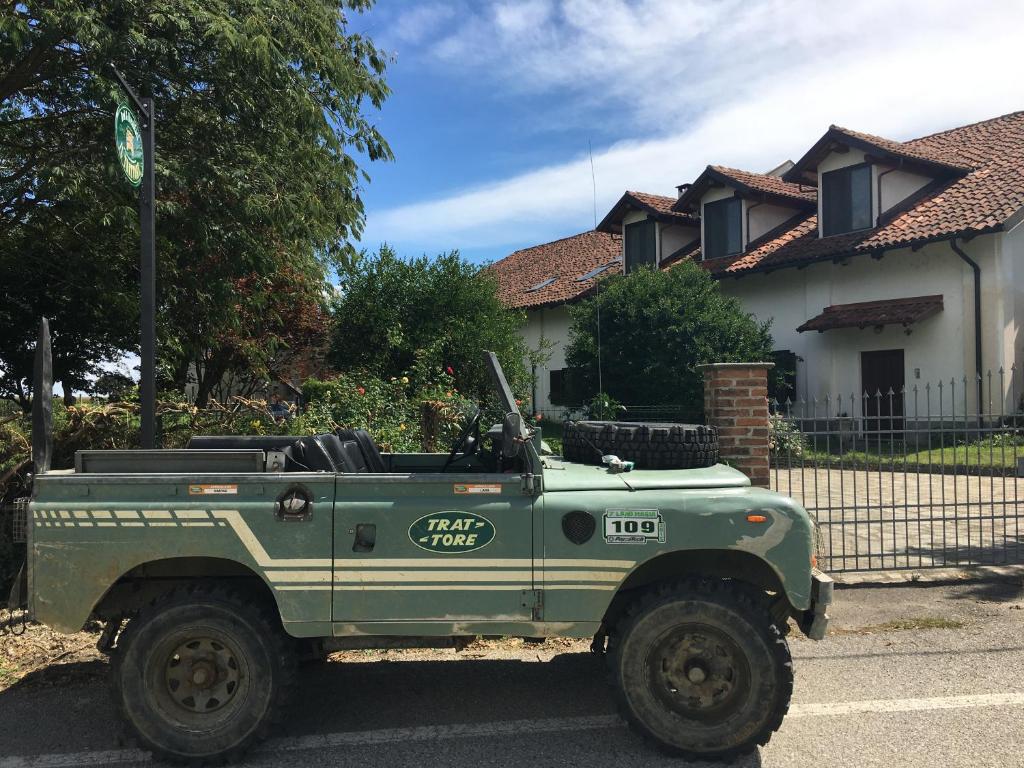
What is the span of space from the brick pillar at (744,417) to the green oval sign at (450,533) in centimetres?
305

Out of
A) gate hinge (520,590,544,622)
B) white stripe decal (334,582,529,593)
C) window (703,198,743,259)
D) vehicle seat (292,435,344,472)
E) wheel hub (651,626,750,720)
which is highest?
window (703,198,743,259)

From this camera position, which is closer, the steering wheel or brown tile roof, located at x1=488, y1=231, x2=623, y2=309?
the steering wheel

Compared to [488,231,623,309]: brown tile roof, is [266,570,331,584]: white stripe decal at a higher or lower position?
lower

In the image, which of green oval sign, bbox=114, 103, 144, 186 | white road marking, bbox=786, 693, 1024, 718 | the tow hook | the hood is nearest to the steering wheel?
the hood

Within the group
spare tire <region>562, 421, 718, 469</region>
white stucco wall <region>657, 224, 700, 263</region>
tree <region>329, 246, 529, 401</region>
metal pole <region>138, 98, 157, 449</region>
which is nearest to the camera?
spare tire <region>562, 421, 718, 469</region>

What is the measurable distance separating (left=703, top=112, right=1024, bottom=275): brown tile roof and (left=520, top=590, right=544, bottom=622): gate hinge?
49.8ft

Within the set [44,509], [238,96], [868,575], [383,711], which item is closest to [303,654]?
[383,711]

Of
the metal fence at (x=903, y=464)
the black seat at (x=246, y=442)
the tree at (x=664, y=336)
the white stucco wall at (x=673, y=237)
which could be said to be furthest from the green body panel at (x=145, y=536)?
the white stucco wall at (x=673, y=237)

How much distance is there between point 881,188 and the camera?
18.0 meters

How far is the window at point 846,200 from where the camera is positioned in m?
18.1

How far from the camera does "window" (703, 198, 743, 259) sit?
68.0 feet

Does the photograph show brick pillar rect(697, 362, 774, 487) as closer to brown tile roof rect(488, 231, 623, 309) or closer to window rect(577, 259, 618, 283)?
brown tile roof rect(488, 231, 623, 309)

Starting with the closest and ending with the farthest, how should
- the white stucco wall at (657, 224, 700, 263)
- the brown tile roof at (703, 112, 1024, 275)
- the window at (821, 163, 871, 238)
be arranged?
1. the brown tile roof at (703, 112, 1024, 275)
2. the window at (821, 163, 871, 238)
3. the white stucco wall at (657, 224, 700, 263)

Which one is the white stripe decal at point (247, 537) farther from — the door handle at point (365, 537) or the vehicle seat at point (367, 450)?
the vehicle seat at point (367, 450)
